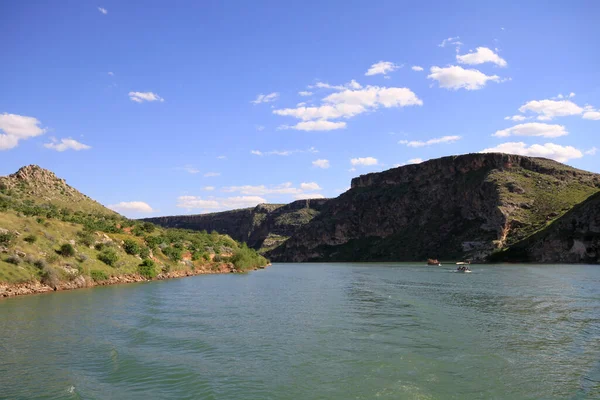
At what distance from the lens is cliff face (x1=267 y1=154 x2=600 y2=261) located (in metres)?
135

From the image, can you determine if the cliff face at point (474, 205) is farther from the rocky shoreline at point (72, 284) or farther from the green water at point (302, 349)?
the green water at point (302, 349)

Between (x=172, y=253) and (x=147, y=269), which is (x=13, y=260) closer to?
(x=147, y=269)

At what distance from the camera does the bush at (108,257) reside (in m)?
55.8

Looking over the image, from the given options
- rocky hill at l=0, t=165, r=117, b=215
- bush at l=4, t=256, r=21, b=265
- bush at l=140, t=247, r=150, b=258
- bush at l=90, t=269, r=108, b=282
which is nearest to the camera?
bush at l=4, t=256, r=21, b=265

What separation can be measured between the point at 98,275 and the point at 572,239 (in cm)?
10758

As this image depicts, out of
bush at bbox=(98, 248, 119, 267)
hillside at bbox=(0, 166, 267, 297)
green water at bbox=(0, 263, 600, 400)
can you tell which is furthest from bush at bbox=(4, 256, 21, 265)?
bush at bbox=(98, 248, 119, 267)

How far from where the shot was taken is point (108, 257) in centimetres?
5612

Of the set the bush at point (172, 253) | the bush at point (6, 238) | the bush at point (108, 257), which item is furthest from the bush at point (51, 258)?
the bush at point (172, 253)

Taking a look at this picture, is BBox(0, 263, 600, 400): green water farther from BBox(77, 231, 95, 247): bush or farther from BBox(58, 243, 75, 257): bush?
BBox(77, 231, 95, 247): bush

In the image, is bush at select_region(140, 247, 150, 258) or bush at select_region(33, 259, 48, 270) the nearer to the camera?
bush at select_region(33, 259, 48, 270)

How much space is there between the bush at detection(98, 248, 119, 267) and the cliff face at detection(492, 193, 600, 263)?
102714 mm

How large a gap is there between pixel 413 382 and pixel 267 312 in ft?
59.4

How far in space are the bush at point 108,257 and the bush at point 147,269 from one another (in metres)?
4.73

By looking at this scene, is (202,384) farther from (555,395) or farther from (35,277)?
(35,277)
